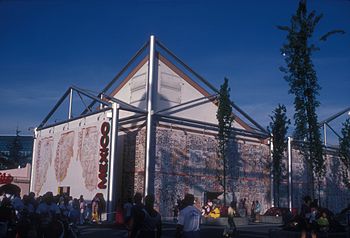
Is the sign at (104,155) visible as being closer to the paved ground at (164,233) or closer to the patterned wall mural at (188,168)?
the patterned wall mural at (188,168)

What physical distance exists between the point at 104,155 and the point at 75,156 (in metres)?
4.54

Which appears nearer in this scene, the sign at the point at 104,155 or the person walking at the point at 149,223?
the person walking at the point at 149,223

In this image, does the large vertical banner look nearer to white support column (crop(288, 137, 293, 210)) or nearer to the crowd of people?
the crowd of people

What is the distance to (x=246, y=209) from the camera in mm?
35219

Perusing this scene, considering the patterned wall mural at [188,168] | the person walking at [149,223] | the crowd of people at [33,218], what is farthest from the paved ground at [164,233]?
the person walking at [149,223]

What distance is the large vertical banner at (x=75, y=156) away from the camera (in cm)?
2927

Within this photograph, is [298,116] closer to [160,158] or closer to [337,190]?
[160,158]

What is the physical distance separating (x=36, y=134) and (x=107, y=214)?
15.7 metres

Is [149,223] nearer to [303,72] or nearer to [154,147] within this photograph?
[303,72]

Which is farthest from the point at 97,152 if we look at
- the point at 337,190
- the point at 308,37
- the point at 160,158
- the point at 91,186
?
the point at 337,190

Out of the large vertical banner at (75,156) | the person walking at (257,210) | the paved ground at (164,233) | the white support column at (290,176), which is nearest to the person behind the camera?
the paved ground at (164,233)

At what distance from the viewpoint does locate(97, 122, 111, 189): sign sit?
2842cm

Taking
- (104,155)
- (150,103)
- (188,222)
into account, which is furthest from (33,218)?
(150,103)

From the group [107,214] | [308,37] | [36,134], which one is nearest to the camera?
[308,37]
